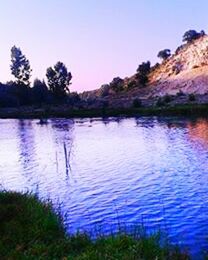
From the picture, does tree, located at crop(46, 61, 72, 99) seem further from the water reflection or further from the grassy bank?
the water reflection

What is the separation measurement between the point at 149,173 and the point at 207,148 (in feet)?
48.4

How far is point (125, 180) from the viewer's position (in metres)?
32.8

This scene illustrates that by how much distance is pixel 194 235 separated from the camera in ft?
63.8

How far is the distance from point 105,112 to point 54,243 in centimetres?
10763

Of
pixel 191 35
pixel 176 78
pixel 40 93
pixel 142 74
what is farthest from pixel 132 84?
pixel 40 93

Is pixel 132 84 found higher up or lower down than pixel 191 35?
lower down

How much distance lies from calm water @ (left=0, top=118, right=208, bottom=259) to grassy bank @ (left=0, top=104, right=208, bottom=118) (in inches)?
1519

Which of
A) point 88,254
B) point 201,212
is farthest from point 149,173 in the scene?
point 88,254

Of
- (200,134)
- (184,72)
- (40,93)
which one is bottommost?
(200,134)

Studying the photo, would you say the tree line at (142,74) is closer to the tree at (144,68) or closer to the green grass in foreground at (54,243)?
the tree at (144,68)

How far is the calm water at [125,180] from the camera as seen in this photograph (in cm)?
2216

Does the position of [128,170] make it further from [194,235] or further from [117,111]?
[117,111]

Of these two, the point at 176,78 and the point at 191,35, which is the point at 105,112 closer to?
the point at 176,78

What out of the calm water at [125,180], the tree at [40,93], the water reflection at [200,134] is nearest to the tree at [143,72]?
the tree at [40,93]
